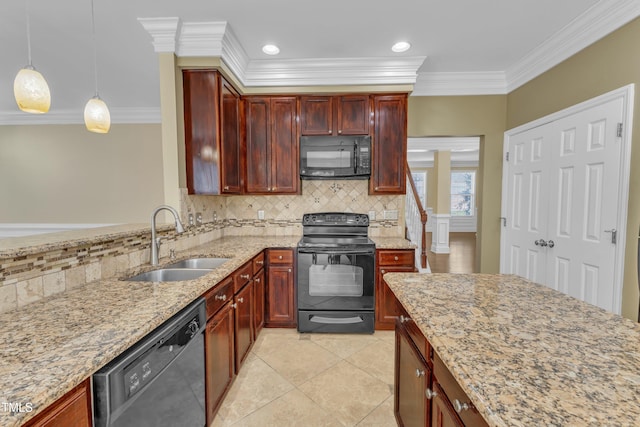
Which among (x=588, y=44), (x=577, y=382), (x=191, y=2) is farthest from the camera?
(x=588, y=44)

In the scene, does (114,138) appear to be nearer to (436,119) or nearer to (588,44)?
(436,119)

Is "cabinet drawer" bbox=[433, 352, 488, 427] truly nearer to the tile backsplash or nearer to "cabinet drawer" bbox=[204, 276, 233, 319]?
"cabinet drawer" bbox=[204, 276, 233, 319]

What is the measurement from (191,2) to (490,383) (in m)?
2.75

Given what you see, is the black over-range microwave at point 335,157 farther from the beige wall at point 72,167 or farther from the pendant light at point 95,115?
the beige wall at point 72,167

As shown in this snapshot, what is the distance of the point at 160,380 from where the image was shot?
1.13 m

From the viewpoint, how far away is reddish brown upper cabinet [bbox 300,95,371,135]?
10.1ft

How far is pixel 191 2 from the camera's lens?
6.81 ft

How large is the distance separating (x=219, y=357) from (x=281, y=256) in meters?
1.25

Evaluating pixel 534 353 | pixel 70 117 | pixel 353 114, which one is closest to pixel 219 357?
pixel 534 353

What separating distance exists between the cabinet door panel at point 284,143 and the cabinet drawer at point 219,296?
1.51 meters

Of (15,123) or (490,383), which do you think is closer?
(490,383)

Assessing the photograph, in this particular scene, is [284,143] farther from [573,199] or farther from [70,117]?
[70,117]

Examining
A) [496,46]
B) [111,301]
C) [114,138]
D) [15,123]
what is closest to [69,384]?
[111,301]

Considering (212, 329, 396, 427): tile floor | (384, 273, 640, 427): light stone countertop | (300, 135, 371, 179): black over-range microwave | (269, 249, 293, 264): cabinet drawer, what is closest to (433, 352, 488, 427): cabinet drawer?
(384, 273, 640, 427): light stone countertop
